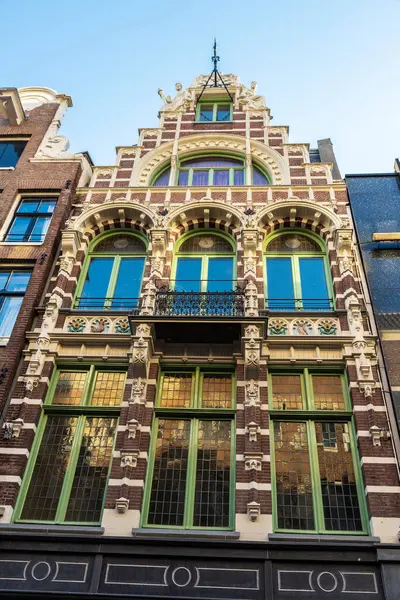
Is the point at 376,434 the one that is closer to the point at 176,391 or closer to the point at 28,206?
the point at 176,391

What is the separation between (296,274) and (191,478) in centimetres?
710

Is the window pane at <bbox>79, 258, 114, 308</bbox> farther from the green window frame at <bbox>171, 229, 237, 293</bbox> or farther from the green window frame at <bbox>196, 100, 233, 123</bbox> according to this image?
the green window frame at <bbox>196, 100, 233, 123</bbox>

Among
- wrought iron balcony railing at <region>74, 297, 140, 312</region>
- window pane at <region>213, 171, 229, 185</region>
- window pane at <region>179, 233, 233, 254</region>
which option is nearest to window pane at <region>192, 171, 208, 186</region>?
window pane at <region>213, 171, 229, 185</region>

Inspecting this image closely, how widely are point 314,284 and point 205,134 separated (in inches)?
334

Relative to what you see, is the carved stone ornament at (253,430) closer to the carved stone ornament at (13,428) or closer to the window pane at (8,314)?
the carved stone ornament at (13,428)

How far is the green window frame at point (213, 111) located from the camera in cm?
2169

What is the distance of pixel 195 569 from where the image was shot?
1009cm

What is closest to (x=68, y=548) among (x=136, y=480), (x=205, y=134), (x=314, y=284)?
(x=136, y=480)

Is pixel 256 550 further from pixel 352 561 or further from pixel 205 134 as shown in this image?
pixel 205 134

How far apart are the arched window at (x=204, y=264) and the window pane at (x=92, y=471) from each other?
15.8ft

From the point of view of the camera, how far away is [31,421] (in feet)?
Result: 41.3

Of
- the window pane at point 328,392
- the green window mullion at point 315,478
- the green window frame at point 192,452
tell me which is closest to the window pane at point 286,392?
the window pane at point 328,392

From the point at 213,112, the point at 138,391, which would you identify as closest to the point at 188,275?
the point at 138,391

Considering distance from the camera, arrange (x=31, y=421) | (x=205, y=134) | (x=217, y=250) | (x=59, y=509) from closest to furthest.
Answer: (x=59, y=509), (x=31, y=421), (x=217, y=250), (x=205, y=134)
